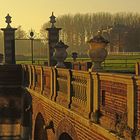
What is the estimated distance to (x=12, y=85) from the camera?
2647 cm

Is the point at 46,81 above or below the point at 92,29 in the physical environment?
below

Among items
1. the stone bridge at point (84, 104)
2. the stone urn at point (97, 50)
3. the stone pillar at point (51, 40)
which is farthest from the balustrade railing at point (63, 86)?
the stone pillar at point (51, 40)

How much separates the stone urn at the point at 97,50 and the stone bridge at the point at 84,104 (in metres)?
0.50

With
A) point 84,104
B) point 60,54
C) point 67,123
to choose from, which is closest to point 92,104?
point 84,104

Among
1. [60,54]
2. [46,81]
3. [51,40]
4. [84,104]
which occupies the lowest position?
[84,104]

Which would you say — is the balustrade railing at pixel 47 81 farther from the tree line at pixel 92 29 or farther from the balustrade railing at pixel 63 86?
the tree line at pixel 92 29

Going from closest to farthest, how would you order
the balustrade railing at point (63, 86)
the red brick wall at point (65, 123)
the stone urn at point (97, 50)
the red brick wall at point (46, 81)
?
the red brick wall at point (65, 123), the stone urn at point (97, 50), the balustrade railing at point (63, 86), the red brick wall at point (46, 81)

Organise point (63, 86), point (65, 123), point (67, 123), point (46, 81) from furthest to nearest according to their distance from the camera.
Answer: point (46, 81) < point (63, 86) < point (65, 123) < point (67, 123)

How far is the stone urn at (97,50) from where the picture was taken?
1095cm

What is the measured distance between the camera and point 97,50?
11062 mm

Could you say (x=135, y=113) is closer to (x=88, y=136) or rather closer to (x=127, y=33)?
(x=88, y=136)

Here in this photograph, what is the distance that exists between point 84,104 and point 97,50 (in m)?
1.44

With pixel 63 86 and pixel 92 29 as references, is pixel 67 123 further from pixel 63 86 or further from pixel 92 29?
pixel 92 29

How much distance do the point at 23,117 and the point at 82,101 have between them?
48.0 ft
